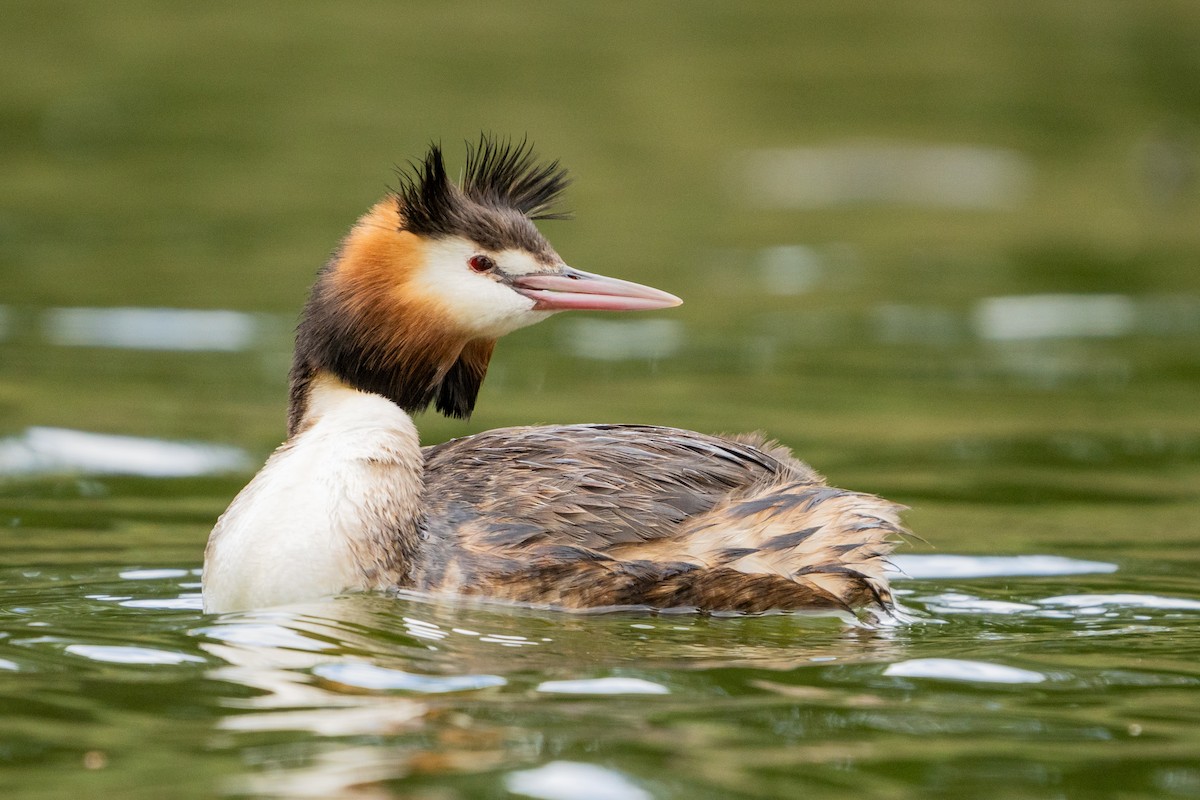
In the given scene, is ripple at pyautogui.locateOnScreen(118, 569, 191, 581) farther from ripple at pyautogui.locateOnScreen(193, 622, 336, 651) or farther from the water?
ripple at pyautogui.locateOnScreen(193, 622, 336, 651)

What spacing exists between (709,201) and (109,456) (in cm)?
1190

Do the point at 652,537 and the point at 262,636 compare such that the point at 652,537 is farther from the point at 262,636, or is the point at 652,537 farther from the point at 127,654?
the point at 127,654

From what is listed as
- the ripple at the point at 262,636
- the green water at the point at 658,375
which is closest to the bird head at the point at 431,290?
the green water at the point at 658,375

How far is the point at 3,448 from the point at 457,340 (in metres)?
Result: 3.94

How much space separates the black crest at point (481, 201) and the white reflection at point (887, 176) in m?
13.7

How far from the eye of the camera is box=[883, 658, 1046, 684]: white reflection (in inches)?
231

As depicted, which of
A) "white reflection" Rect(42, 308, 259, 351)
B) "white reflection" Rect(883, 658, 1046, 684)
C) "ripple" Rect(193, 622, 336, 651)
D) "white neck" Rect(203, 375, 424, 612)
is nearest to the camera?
"white reflection" Rect(883, 658, 1046, 684)

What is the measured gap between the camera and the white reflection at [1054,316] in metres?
14.4

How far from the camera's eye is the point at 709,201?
21188 mm

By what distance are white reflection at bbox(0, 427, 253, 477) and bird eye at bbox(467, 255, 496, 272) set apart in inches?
129

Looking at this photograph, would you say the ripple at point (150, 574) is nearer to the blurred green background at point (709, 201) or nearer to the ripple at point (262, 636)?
the ripple at point (262, 636)

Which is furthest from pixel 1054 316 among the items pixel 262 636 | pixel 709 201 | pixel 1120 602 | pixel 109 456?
pixel 262 636

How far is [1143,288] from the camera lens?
16016 millimetres

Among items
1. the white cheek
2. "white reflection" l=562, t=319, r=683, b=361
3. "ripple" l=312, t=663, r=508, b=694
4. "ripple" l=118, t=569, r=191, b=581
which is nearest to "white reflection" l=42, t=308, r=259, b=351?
"white reflection" l=562, t=319, r=683, b=361
